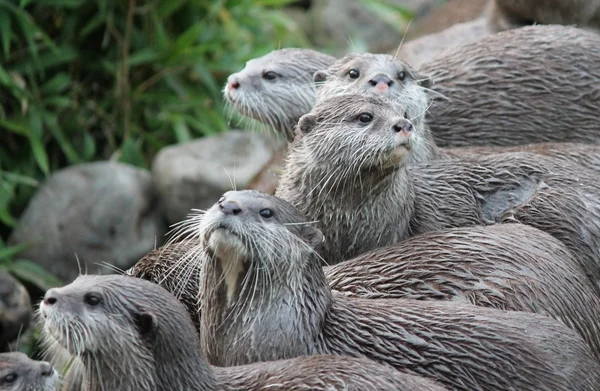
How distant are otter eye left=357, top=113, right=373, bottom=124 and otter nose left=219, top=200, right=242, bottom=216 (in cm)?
75

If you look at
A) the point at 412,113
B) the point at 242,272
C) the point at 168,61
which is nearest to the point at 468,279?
the point at 242,272

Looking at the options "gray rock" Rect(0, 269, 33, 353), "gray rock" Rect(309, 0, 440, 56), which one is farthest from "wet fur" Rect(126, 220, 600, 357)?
"gray rock" Rect(309, 0, 440, 56)

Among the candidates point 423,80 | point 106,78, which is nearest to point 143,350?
point 423,80

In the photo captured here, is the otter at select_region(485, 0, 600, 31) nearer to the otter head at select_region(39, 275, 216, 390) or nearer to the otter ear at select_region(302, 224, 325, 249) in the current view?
the otter ear at select_region(302, 224, 325, 249)

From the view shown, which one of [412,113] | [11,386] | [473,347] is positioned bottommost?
[11,386]

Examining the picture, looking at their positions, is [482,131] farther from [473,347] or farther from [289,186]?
[473,347]

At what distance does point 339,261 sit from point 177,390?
118 centimetres

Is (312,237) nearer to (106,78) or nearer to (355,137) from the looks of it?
(355,137)

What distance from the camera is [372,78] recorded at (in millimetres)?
4453

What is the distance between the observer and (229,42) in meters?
7.50

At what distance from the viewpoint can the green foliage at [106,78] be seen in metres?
6.73

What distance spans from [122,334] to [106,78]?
14.3ft

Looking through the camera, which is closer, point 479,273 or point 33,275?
point 479,273

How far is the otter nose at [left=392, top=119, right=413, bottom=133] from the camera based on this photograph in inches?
151
